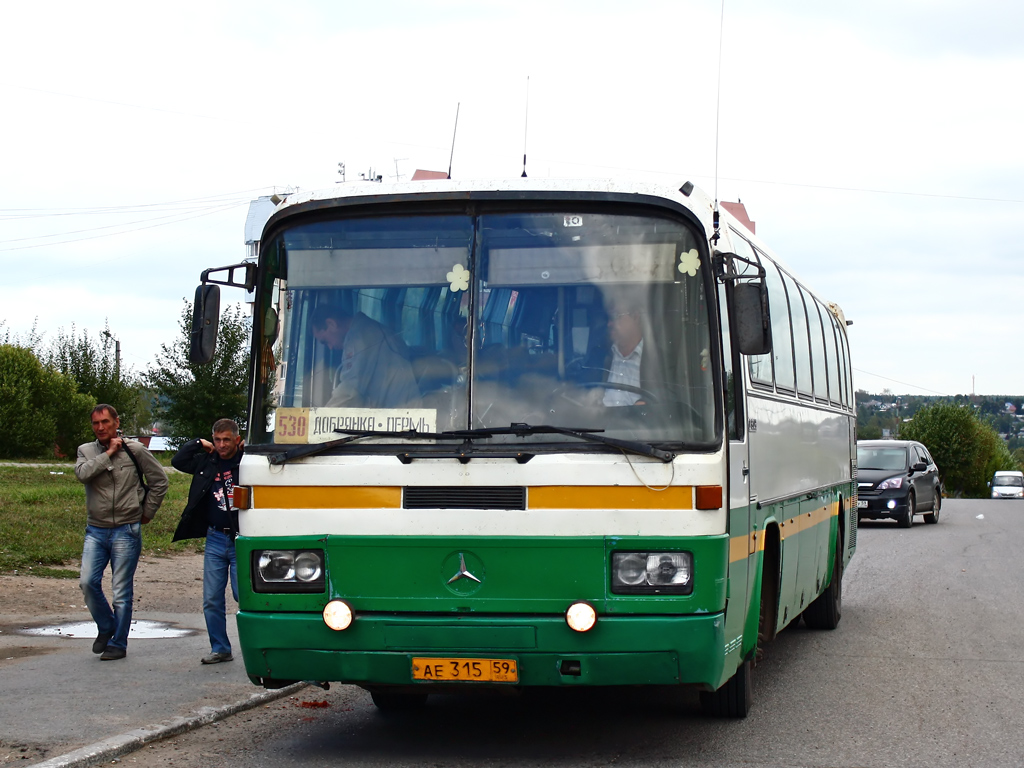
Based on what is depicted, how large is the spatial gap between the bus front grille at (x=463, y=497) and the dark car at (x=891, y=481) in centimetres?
2221

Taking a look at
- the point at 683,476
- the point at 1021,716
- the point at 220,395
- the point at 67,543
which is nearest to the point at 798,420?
the point at 1021,716

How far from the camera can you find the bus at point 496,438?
20.1 ft

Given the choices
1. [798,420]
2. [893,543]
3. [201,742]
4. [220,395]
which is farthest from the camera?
[220,395]

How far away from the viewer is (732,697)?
7.57m

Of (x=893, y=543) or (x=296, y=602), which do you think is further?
(x=893, y=543)

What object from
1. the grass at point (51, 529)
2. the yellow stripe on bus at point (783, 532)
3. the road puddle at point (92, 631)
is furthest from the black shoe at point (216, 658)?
the grass at point (51, 529)

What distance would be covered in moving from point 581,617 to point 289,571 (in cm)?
145

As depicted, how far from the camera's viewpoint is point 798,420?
30.6ft

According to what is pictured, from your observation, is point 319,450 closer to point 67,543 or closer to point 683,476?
point 683,476

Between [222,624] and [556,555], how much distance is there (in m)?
4.23

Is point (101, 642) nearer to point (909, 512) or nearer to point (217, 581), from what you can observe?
point (217, 581)

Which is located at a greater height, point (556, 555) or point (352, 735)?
point (556, 555)

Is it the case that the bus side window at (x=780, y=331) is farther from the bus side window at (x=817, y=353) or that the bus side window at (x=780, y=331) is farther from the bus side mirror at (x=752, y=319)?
the bus side mirror at (x=752, y=319)

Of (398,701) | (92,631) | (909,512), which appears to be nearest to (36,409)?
(909,512)
